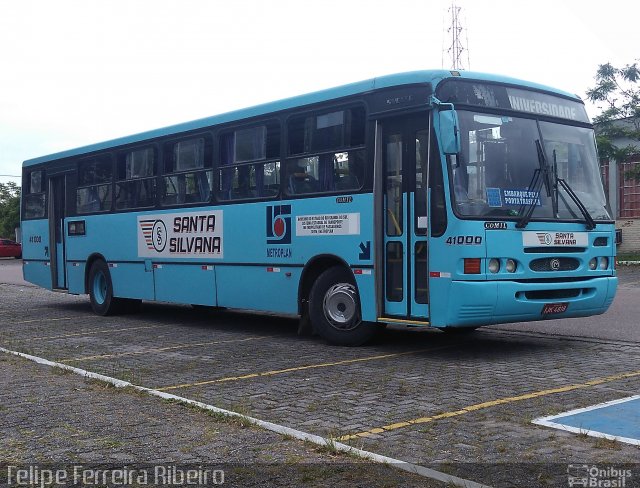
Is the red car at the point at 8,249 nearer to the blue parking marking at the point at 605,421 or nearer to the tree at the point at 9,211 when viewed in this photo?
the tree at the point at 9,211

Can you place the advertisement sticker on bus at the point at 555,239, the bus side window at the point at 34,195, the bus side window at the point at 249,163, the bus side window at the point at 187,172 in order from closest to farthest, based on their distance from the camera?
the advertisement sticker on bus at the point at 555,239
the bus side window at the point at 249,163
the bus side window at the point at 187,172
the bus side window at the point at 34,195

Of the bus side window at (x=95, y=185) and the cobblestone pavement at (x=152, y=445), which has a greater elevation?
the bus side window at (x=95, y=185)

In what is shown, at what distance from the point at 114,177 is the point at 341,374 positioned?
28.0 feet

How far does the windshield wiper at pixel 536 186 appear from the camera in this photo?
31.2 feet

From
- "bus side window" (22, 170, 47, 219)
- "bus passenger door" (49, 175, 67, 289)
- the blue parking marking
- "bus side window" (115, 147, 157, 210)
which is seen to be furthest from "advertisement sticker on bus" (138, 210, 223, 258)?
the blue parking marking

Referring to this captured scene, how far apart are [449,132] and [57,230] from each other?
10724 mm

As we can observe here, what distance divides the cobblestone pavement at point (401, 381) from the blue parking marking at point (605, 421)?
14 centimetres

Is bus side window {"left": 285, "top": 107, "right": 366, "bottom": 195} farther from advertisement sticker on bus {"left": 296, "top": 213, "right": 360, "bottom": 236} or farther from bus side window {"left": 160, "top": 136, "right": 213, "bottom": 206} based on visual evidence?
bus side window {"left": 160, "top": 136, "right": 213, "bottom": 206}

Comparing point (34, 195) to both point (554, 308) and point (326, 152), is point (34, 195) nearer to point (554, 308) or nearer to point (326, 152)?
point (326, 152)

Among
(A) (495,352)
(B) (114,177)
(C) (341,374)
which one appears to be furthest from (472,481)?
(B) (114,177)

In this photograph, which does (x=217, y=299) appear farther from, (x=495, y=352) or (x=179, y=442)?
(x=179, y=442)

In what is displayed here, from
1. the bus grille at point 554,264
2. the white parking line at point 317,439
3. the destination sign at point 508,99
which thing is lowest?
the white parking line at point 317,439

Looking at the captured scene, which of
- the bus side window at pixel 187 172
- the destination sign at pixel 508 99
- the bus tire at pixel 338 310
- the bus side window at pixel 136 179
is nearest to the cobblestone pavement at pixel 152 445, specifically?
the bus tire at pixel 338 310

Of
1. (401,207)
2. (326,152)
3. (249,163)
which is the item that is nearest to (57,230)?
(249,163)
